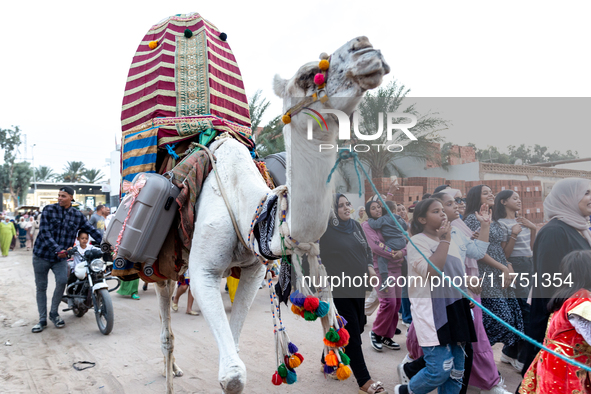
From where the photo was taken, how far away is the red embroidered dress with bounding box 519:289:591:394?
210 centimetres

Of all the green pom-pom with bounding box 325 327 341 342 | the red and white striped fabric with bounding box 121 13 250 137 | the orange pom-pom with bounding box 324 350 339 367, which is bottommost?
the orange pom-pom with bounding box 324 350 339 367

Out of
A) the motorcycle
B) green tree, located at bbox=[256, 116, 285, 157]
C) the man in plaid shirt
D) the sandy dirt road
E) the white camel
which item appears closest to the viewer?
the white camel

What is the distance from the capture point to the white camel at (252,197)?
5.25ft

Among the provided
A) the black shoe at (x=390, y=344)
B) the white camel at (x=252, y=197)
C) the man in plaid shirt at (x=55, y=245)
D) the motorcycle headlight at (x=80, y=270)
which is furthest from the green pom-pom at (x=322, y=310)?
the motorcycle headlight at (x=80, y=270)

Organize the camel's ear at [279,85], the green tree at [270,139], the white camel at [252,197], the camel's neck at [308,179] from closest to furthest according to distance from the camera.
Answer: the white camel at [252,197]
the camel's neck at [308,179]
the camel's ear at [279,85]
the green tree at [270,139]

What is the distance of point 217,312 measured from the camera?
2.38 meters

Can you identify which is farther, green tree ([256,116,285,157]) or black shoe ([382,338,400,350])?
green tree ([256,116,285,157])

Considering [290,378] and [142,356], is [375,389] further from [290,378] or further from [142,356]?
[142,356]

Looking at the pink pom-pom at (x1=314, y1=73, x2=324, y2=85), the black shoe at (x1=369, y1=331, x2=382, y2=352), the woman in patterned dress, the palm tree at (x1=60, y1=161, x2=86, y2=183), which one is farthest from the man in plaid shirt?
the palm tree at (x1=60, y1=161, x2=86, y2=183)

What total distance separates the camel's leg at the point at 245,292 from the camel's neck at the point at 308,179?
1.01 meters

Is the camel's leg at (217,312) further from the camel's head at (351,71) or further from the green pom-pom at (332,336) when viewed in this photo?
the camel's head at (351,71)

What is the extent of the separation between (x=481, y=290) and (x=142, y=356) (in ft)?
12.2

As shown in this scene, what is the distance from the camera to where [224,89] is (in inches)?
141

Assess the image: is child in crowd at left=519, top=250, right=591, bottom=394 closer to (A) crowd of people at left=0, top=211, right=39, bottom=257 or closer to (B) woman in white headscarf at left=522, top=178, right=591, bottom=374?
(B) woman in white headscarf at left=522, top=178, right=591, bottom=374
